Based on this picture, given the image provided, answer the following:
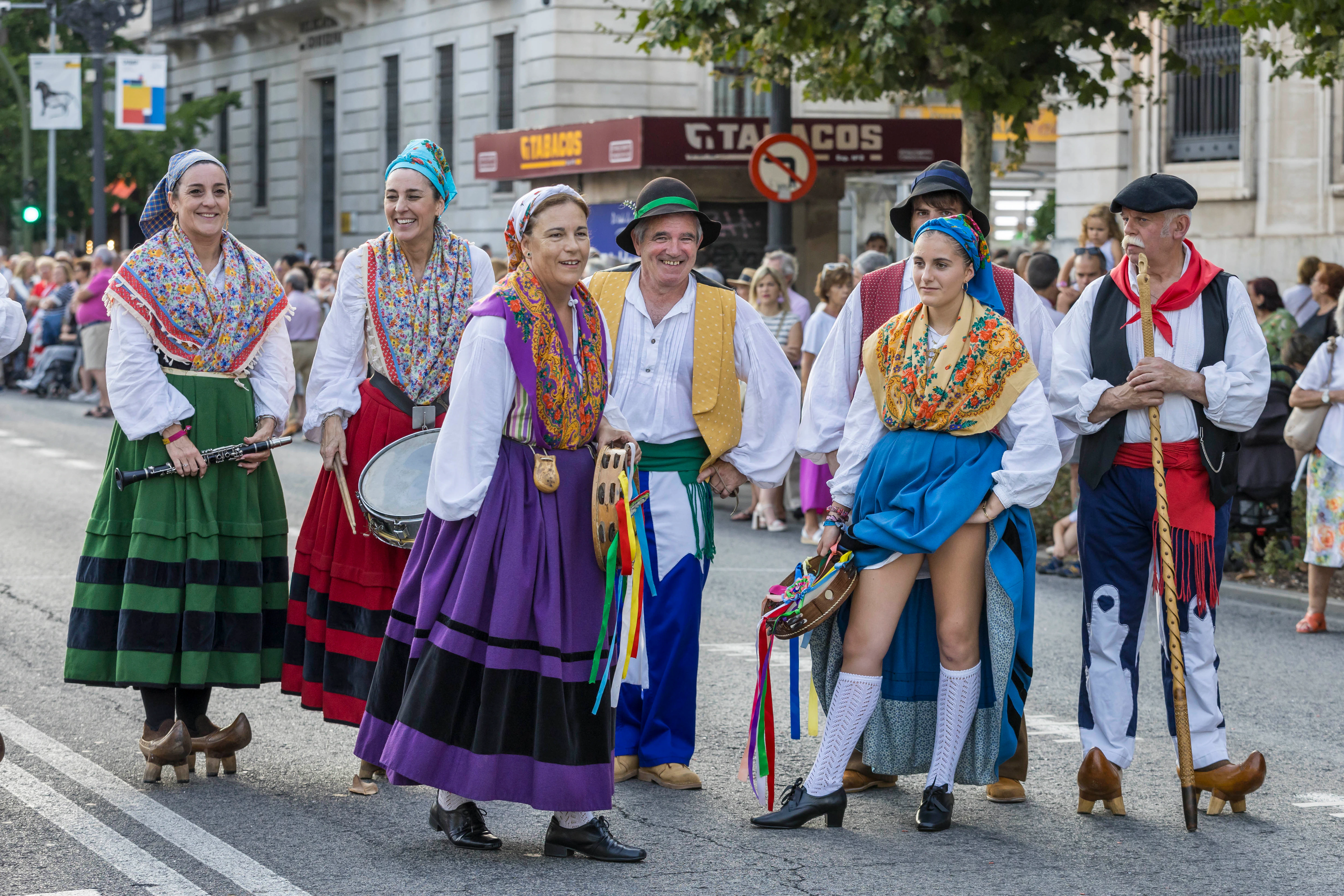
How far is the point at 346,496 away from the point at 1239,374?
302 cm

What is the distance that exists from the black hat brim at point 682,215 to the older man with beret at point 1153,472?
137 centimetres

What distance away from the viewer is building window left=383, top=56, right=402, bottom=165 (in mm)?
37688

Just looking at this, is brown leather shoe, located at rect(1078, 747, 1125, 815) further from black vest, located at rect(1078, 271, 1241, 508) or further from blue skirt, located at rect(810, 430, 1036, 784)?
black vest, located at rect(1078, 271, 1241, 508)

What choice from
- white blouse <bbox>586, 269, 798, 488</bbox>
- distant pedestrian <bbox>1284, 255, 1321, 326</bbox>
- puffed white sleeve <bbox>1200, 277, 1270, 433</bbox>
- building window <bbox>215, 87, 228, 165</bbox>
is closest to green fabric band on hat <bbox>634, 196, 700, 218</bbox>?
white blouse <bbox>586, 269, 798, 488</bbox>

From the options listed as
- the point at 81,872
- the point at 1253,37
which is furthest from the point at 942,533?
the point at 1253,37

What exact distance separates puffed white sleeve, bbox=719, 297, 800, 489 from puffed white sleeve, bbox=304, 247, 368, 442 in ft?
4.23

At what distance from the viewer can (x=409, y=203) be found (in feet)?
20.2

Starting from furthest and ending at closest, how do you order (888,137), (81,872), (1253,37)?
(888,137), (1253,37), (81,872)

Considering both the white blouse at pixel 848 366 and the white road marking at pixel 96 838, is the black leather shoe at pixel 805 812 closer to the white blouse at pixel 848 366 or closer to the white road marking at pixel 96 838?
the white blouse at pixel 848 366

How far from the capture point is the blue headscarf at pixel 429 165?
619 cm

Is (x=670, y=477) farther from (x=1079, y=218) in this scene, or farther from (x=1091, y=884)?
(x=1079, y=218)

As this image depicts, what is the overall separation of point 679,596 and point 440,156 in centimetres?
177

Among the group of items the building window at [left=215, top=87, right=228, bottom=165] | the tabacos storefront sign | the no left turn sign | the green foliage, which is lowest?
the no left turn sign

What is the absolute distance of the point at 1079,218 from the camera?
2303 cm
